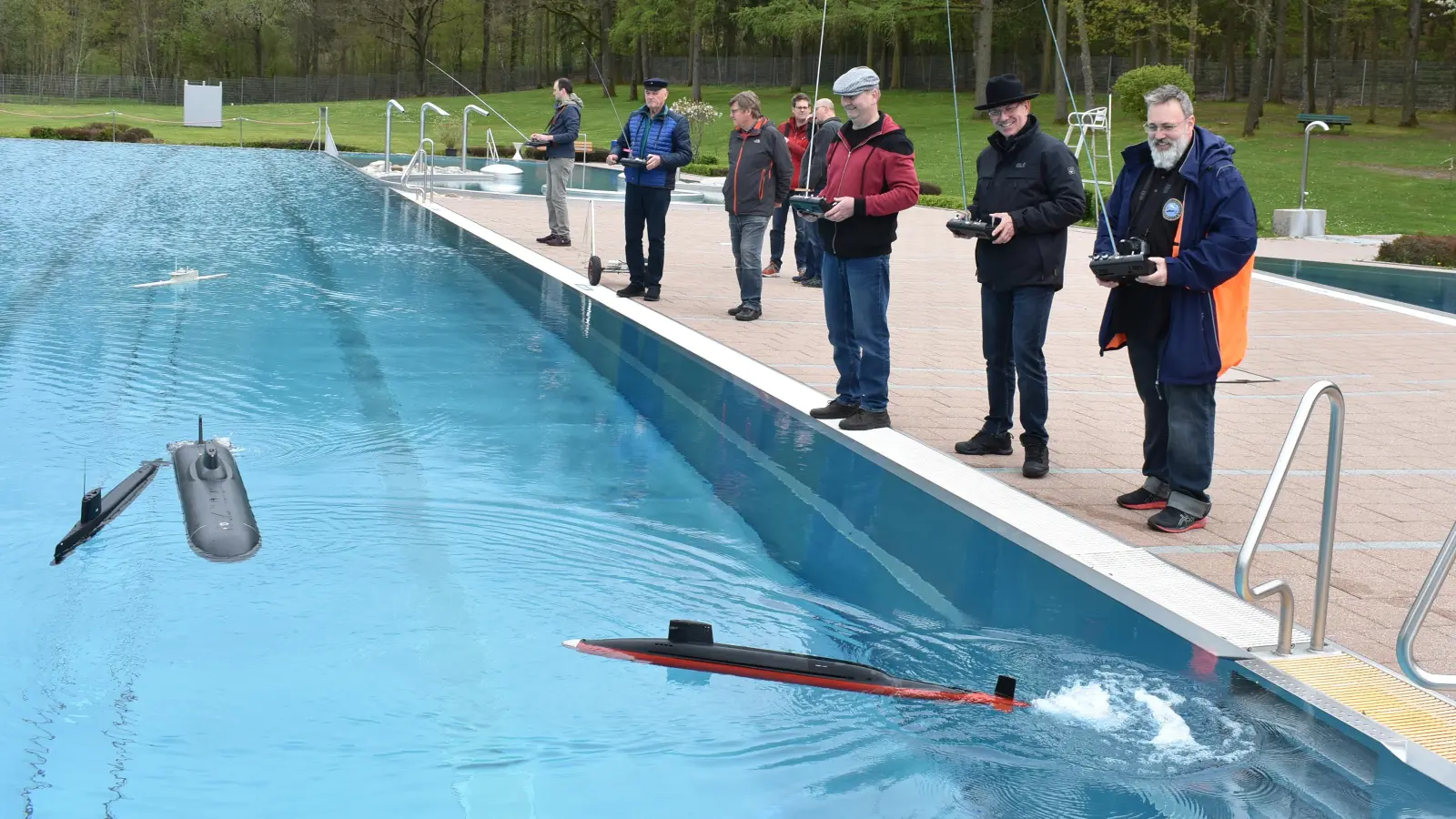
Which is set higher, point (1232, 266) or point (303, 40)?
point (303, 40)

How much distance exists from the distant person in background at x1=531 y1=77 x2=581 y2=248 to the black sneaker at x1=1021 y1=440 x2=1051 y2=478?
10.3 m

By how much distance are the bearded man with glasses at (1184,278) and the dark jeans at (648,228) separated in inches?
255

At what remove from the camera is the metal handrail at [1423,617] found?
12.1 ft

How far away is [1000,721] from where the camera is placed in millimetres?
4051

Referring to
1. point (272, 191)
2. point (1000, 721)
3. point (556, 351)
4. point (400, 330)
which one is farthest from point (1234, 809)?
point (272, 191)

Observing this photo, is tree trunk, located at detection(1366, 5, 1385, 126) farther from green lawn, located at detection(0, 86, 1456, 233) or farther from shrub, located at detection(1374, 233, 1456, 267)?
shrub, located at detection(1374, 233, 1456, 267)

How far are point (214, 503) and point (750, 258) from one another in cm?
665

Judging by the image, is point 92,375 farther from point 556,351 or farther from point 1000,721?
point 1000,721

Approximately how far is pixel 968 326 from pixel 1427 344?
3955 millimetres

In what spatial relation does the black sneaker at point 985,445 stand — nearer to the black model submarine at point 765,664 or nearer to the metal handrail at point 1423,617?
the black model submarine at point 765,664

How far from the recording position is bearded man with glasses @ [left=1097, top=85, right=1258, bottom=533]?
570 centimetres

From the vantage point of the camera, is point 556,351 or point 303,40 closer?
point 556,351

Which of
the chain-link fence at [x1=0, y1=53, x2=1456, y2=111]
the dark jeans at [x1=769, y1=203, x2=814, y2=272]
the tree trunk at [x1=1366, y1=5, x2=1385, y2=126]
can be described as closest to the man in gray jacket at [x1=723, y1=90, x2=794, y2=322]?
the dark jeans at [x1=769, y1=203, x2=814, y2=272]

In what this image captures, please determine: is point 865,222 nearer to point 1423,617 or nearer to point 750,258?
point 750,258
